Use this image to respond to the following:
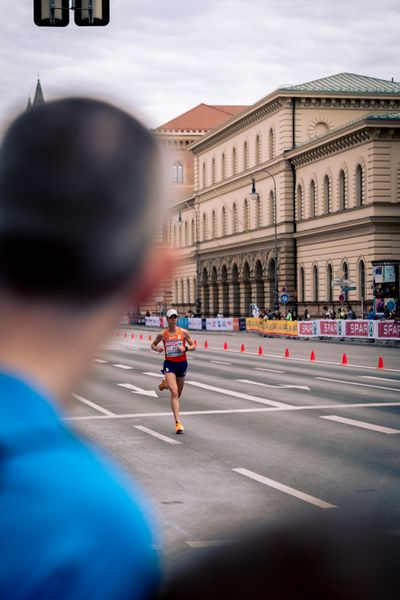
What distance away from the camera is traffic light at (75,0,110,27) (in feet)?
45.0

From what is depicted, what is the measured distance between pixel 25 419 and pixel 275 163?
83192 millimetres

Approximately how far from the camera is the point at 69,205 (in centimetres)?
115

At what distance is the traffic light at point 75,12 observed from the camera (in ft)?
43.8

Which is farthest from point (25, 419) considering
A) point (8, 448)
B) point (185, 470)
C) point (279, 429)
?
point (279, 429)

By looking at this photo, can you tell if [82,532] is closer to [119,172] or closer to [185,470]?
[119,172]

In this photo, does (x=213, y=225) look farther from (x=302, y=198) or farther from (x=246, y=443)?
(x=246, y=443)

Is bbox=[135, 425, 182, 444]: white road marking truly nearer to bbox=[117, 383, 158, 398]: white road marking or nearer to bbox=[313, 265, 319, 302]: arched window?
bbox=[117, 383, 158, 398]: white road marking

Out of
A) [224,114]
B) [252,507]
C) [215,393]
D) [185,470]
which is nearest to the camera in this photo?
[252,507]

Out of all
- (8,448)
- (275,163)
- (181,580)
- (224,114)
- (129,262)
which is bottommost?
(181,580)

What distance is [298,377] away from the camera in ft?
90.3

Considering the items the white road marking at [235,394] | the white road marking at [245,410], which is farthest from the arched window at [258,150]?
the white road marking at [245,410]

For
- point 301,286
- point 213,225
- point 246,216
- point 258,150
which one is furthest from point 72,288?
point 213,225

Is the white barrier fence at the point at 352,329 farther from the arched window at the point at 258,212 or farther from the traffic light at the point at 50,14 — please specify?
the traffic light at the point at 50,14

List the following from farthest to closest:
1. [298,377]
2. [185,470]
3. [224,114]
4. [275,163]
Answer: [224,114] < [275,163] < [298,377] < [185,470]
